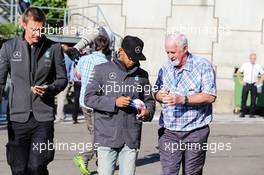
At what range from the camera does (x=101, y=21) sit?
21.2 m

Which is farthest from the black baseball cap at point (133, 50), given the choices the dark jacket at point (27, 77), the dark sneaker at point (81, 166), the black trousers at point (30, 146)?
the dark sneaker at point (81, 166)

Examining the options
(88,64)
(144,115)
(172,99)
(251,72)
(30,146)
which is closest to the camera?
(172,99)

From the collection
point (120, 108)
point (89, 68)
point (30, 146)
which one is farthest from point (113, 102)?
point (89, 68)

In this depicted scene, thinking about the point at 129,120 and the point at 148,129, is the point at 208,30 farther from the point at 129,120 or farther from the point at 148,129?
the point at 129,120

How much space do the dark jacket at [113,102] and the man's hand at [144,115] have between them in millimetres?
98

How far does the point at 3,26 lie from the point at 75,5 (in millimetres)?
5166

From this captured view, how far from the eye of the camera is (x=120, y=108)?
7020 millimetres

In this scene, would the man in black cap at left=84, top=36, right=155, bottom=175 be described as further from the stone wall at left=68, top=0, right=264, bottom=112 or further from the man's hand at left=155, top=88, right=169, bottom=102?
the stone wall at left=68, top=0, right=264, bottom=112

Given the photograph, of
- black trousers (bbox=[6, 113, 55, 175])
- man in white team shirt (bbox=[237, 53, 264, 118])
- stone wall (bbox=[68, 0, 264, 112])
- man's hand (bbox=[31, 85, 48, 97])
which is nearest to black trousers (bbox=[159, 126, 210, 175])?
black trousers (bbox=[6, 113, 55, 175])

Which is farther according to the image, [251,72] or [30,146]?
[251,72]

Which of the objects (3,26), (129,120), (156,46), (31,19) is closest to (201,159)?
(129,120)

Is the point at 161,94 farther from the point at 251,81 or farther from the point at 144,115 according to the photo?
the point at 251,81

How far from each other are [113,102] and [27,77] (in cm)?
90

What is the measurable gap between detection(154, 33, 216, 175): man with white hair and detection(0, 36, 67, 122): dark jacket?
43.2 inches
